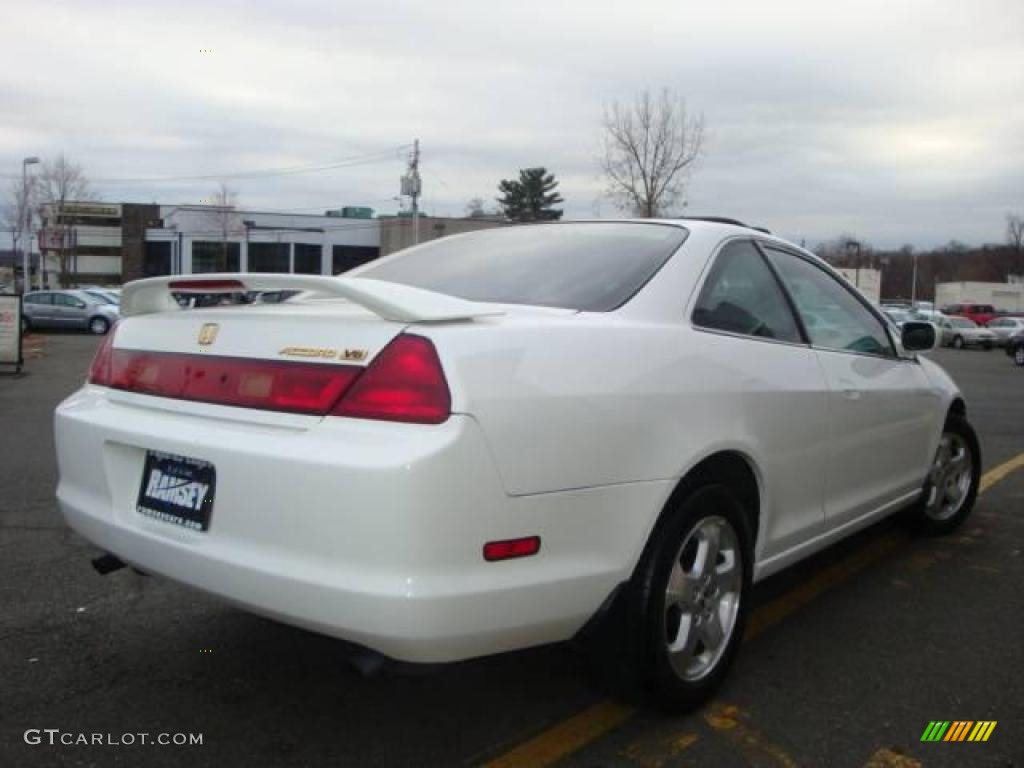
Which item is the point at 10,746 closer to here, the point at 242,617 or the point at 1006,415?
the point at 242,617

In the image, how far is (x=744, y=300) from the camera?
11.0 feet

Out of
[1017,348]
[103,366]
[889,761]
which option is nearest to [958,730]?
[889,761]

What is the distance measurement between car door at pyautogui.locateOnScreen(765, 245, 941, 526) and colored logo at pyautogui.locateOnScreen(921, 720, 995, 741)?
95 cm

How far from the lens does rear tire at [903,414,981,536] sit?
4855 mm

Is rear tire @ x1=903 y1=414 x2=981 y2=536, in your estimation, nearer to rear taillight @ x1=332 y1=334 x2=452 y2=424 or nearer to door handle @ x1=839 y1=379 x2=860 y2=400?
door handle @ x1=839 y1=379 x2=860 y2=400

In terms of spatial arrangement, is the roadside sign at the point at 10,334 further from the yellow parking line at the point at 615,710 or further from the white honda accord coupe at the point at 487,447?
the yellow parking line at the point at 615,710

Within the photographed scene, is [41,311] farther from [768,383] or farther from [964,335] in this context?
[964,335]

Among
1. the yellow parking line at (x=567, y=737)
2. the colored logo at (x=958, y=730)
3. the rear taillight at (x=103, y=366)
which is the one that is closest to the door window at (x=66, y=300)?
the rear taillight at (x=103, y=366)

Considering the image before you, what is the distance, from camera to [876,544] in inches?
191

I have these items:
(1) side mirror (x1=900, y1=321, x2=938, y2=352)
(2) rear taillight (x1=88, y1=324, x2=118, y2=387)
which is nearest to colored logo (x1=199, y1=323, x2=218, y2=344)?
(2) rear taillight (x1=88, y1=324, x2=118, y2=387)

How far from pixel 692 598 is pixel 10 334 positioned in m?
14.6

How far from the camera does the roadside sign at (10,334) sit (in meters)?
14.5

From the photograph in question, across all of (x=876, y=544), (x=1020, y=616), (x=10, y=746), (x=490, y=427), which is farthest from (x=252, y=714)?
(x=876, y=544)

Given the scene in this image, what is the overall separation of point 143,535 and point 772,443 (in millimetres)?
2062
